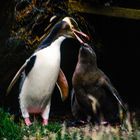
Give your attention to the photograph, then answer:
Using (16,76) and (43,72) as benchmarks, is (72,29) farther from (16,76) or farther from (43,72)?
(16,76)

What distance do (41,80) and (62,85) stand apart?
48 centimetres

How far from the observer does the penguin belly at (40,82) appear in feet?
27.7

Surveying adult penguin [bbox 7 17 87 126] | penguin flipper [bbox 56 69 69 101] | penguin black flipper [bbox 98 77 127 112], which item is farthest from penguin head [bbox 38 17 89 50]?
penguin black flipper [bbox 98 77 127 112]

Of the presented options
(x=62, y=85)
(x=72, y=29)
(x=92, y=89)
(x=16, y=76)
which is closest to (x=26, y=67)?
(x=16, y=76)

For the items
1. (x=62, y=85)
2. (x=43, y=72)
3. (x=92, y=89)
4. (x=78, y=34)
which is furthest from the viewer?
(x=62, y=85)

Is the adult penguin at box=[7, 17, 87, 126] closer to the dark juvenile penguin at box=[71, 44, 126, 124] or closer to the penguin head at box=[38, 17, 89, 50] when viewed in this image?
the penguin head at box=[38, 17, 89, 50]

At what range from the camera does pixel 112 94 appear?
348 inches

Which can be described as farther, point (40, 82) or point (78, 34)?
point (78, 34)

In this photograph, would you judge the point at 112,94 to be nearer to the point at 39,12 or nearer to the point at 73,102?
the point at 73,102

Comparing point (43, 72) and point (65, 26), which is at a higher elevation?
point (65, 26)

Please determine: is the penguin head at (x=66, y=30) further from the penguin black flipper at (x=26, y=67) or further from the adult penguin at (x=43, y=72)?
the penguin black flipper at (x=26, y=67)

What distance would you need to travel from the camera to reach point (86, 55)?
8859 millimetres

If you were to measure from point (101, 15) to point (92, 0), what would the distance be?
331 millimetres

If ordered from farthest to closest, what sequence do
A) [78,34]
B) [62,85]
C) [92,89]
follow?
[62,85]
[92,89]
[78,34]
